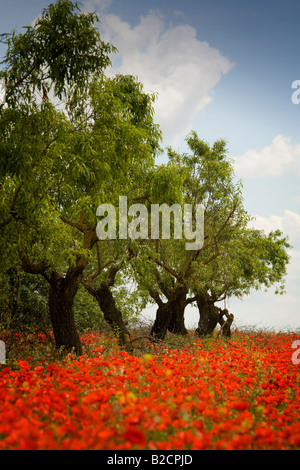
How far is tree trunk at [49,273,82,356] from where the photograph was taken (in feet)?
37.5

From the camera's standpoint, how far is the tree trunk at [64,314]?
1142 cm

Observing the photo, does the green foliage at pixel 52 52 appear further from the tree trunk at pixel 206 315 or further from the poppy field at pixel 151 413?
the tree trunk at pixel 206 315

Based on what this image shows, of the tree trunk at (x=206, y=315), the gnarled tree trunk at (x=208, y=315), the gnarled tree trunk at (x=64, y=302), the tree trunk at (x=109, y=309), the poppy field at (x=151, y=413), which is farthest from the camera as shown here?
the tree trunk at (x=206, y=315)

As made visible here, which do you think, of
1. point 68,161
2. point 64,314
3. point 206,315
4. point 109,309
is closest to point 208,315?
point 206,315

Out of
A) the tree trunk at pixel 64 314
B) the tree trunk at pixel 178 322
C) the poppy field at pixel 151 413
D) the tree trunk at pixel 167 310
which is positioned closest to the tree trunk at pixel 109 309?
the tree trunk at pixel 167 310

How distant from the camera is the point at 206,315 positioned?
21.9 metres

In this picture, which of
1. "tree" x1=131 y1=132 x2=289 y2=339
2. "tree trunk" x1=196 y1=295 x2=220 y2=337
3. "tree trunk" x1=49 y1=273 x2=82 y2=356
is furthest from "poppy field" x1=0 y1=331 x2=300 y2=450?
"tree trunk" x1=196 y1=295 x2=220 y2=337

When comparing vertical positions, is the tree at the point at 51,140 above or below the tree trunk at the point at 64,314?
above

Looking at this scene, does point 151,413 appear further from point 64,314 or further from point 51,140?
point 64,314

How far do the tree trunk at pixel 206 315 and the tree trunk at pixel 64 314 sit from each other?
10.5m

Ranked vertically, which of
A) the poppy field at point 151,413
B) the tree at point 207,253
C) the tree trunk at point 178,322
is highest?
the tree at point 207,253

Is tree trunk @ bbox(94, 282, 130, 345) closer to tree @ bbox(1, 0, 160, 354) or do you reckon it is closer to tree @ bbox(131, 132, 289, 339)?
tree @ bbox(131, 132, 289, 339)

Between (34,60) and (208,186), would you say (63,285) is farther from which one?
(208,186)
